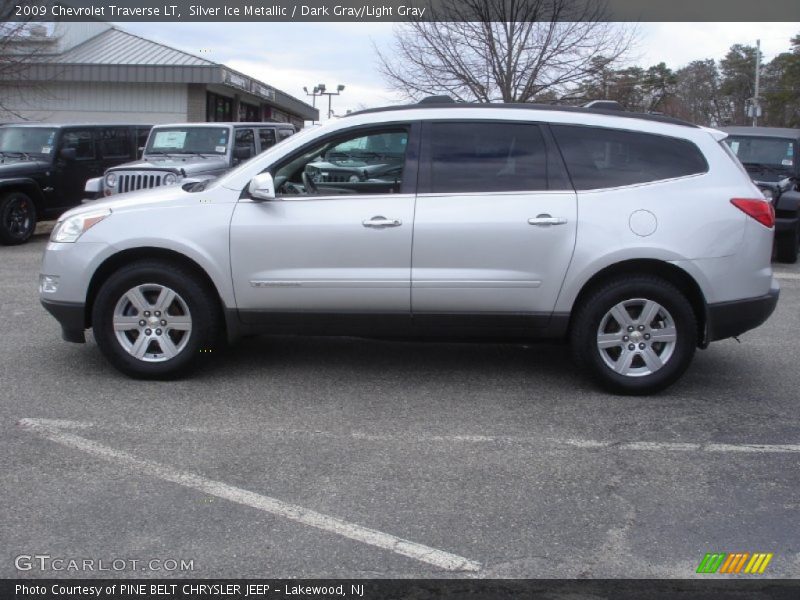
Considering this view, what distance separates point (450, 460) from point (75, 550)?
191 cm

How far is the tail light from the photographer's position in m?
5.58

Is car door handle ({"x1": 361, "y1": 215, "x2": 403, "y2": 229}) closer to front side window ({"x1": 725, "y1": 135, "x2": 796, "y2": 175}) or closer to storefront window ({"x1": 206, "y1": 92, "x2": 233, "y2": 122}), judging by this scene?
front side window ({"x1": 725, "y1": 135, "x2": 796, "y2": 175})

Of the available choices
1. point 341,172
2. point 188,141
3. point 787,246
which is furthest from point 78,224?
point 787,246

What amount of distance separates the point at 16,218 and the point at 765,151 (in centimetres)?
1154

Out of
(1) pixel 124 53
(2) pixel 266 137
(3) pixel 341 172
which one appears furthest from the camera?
(1) pixel 124 53

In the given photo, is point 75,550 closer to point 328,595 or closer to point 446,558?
point 328,595

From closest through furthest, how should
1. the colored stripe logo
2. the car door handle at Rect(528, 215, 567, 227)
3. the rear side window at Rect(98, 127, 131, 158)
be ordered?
the colored stripe logo
the car door handle at Rect(528, 215, 567, 227)
the rear side window at Rect(98, 127, 131, 158)

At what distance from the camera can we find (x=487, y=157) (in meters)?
5.75

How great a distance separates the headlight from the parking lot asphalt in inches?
38.3

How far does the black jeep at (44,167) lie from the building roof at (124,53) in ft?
46.4

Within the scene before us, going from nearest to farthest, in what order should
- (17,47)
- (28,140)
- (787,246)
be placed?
(787,246) < (28,140) < (17,47)

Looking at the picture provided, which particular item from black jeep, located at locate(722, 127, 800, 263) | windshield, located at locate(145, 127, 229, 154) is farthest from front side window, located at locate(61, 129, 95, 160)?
black jeep, located at locate(722, 127, 800, 263)

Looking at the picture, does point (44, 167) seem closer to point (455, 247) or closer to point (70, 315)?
point (70, 315)

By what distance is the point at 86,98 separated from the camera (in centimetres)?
2977
